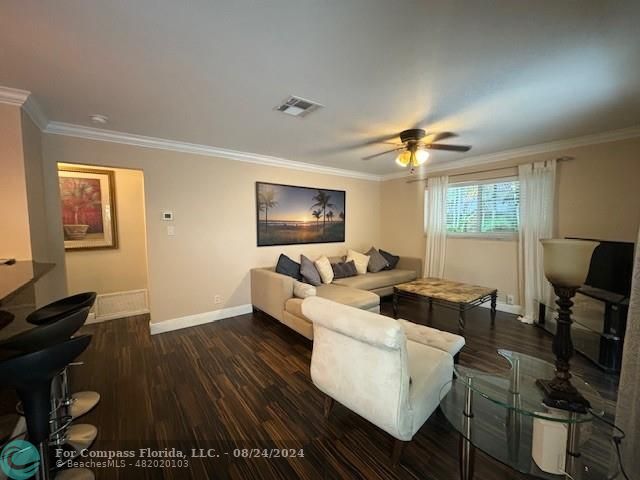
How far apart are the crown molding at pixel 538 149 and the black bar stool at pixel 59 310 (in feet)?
16.7

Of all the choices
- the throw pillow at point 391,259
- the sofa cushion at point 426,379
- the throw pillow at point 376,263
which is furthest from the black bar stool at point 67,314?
the throw pillow at point 391,259

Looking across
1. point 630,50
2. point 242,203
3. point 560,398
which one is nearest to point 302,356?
point 560,398

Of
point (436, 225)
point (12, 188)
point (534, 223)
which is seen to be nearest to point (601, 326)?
point (534, 223)

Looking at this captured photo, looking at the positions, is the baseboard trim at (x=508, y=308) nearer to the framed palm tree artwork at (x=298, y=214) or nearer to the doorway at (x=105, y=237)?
the framed palm tree artwork at (x=298, y=214)

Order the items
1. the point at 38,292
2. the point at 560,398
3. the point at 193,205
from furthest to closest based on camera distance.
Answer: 1. the point at 193,205
2. the point at 38,292
3. the point at 560,398

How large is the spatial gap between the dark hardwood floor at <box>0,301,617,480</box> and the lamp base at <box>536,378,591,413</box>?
20.3 inches

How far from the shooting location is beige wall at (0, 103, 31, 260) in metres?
2.08

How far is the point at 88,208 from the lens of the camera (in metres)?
3.83

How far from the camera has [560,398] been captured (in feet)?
4.48

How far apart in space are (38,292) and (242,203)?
2383mm

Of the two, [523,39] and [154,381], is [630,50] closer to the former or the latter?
[523,39]

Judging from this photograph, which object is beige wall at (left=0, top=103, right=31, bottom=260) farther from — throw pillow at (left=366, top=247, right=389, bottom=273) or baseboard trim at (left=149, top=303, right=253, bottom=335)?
throw pillow at (left=366, top=247, right=389, bottom=273)

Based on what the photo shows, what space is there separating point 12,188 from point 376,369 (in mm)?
3083

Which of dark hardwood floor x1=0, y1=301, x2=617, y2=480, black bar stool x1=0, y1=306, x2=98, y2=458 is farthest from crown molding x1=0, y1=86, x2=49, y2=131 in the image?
dark hardwood floor x1=0, y1=301, x2=617, y2=480
